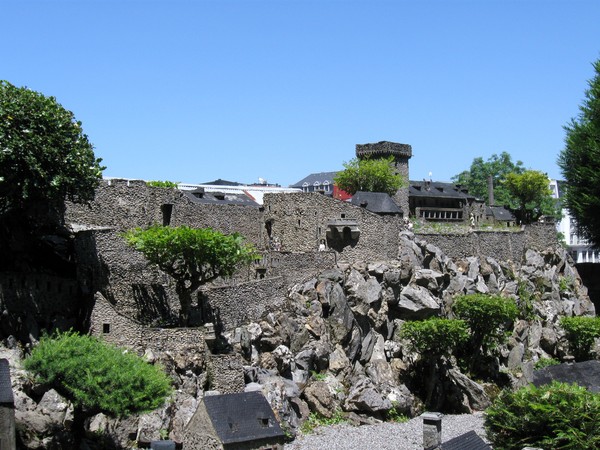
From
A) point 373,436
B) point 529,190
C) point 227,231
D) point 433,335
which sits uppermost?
point 529,190

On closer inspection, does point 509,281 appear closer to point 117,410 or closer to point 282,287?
point 282,287

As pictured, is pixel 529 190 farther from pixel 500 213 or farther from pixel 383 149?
pixel 383 149

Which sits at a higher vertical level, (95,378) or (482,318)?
(482,318)

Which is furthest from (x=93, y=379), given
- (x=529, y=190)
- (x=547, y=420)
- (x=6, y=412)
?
(x=529, y=190)

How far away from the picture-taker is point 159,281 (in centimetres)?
4291

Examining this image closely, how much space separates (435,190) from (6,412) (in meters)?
56.6

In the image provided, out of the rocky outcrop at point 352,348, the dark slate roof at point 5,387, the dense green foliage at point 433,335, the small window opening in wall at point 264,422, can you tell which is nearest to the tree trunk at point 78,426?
the rocky outcrop at point 352,348

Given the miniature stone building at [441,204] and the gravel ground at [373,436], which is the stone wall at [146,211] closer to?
the gravel ground at [373,436]

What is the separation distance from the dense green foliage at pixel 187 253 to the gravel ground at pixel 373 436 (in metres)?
8.51

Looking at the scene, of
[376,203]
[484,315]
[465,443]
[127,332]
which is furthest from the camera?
[376,203]

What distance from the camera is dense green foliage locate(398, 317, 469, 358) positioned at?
51.4 meters

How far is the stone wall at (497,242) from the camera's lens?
61875 mm

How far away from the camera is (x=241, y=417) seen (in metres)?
32.4

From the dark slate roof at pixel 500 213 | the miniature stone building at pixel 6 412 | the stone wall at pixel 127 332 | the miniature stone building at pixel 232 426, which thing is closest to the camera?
the miniature stone building at pixel 6 412
